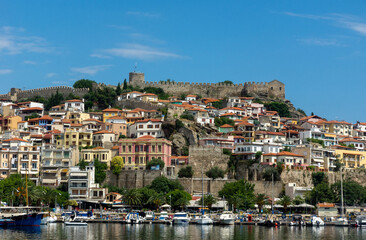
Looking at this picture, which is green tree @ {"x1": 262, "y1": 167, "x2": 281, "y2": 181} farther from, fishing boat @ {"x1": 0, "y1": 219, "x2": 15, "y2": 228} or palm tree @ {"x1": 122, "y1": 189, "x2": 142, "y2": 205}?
fishing boat @ {"x1": 0, "y1": 219, "x2": 15, "y2": 228}

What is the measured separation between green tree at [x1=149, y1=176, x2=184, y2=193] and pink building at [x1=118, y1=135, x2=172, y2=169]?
15.7 feet

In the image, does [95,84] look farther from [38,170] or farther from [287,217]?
[287,217]

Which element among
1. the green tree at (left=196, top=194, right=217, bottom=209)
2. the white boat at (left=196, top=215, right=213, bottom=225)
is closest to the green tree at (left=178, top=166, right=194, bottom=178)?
the green tree at (left=196, top=194, right=217, bottom=209)

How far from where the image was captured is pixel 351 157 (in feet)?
333

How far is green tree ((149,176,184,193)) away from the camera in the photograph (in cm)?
8419

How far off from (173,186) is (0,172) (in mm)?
21747

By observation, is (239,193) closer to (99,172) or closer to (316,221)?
(316,221)

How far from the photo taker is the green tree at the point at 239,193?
266 ft

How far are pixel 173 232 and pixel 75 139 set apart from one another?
33541mm

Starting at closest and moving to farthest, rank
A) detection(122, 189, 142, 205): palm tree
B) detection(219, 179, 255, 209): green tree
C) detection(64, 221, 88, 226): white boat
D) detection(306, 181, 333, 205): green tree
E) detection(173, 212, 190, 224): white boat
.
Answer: detection(64, 221, 88, 226): white boat < detection(173, 212, 190, 224): white boat < detection(219, 179, 255, 209): green tree < detection(122, 189, 142, 205): palm tree < detection(306, 181, 333, 205): green tree

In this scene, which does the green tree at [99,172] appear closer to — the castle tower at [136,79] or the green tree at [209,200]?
the green tree at [209,200]

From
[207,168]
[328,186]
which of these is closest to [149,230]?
[207,168]

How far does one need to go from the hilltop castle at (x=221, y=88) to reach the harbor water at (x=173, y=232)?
5730 cm

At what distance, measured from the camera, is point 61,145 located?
9612 cm
